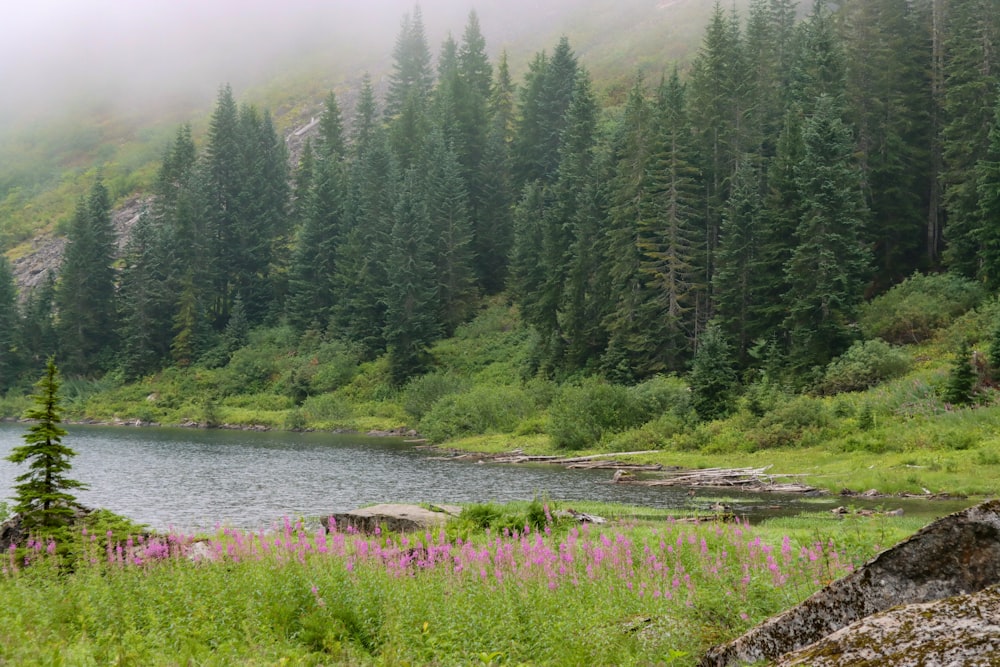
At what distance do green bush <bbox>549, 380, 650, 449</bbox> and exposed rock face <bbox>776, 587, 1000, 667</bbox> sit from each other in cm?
3966

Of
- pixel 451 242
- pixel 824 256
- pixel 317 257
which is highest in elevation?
pixel 317 257

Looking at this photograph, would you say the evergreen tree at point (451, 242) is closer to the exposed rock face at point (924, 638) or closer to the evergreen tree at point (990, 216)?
the evergreen tree at point (990, 216)

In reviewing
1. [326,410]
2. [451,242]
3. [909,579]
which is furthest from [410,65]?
[909,579]

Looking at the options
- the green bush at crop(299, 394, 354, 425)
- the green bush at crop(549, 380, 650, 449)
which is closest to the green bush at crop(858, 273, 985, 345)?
the green bush at crop(549, 380, 650, 449)

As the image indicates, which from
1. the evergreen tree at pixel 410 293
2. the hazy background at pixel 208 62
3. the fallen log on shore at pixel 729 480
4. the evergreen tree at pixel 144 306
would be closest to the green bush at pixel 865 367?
the fallen log on shore at pixel 729 480

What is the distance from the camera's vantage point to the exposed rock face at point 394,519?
17125 millimetres

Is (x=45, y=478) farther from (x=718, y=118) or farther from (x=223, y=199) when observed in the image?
(x=223, y=199)

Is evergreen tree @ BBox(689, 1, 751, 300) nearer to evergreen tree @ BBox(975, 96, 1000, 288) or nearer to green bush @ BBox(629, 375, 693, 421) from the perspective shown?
green bush @ BBox(629, 375, 693, 421)

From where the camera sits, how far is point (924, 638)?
3379 millimetres

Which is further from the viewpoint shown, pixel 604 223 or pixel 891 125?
pixel 604 223

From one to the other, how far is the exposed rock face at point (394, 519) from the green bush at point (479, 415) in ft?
110

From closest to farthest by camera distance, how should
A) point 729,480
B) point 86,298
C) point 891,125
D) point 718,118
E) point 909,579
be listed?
point 909,579, point 729,480, point 891,125, point 718,118, point 86,298

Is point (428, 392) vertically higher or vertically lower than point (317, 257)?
lower

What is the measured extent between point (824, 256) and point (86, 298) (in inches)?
3074
